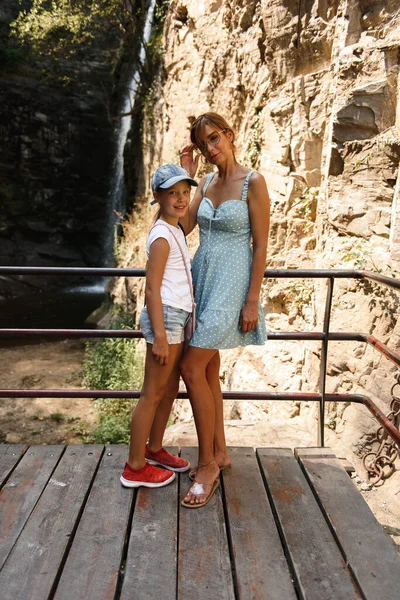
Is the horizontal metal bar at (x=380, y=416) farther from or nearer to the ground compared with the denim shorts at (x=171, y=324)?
nearer to the ground

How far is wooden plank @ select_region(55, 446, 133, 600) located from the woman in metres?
0.35

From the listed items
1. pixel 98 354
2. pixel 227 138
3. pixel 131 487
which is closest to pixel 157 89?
pixel 98 354

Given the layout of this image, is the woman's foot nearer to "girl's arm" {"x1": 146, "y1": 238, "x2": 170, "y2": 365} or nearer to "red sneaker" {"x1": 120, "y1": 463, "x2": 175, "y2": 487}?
"red sneaker" {"x1": 120, "y1": 463, "x2": 175, "y2": 487}

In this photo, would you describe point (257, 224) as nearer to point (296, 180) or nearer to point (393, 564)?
point (393, 564)

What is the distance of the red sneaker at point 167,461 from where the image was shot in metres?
2.68

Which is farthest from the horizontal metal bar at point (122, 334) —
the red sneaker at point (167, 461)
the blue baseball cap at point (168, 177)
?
the blue baseball cap at point (168, 177)

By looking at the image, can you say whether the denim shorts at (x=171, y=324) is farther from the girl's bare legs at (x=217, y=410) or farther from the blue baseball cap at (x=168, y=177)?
the blue baseball cap at (x=168, y=177)

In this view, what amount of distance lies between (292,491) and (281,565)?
22.2 inches

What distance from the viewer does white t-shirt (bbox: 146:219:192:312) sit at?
238cm

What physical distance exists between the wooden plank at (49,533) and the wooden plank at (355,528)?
3.71 feet

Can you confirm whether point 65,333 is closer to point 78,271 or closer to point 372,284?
point 78,271

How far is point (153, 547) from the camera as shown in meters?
2.04

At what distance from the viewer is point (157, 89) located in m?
12.5

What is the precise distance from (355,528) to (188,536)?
28.5 inches
